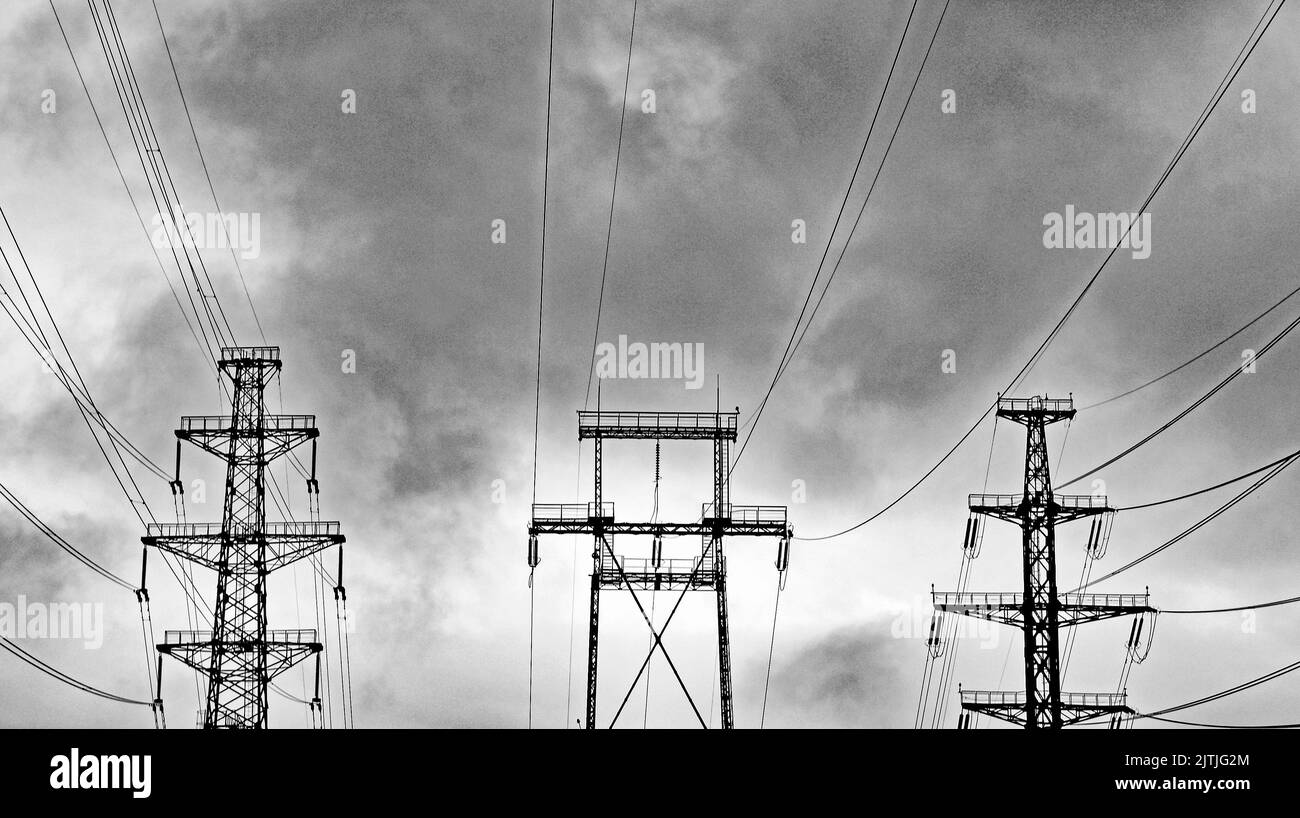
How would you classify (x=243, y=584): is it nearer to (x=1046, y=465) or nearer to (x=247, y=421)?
(x=247, y=421)
